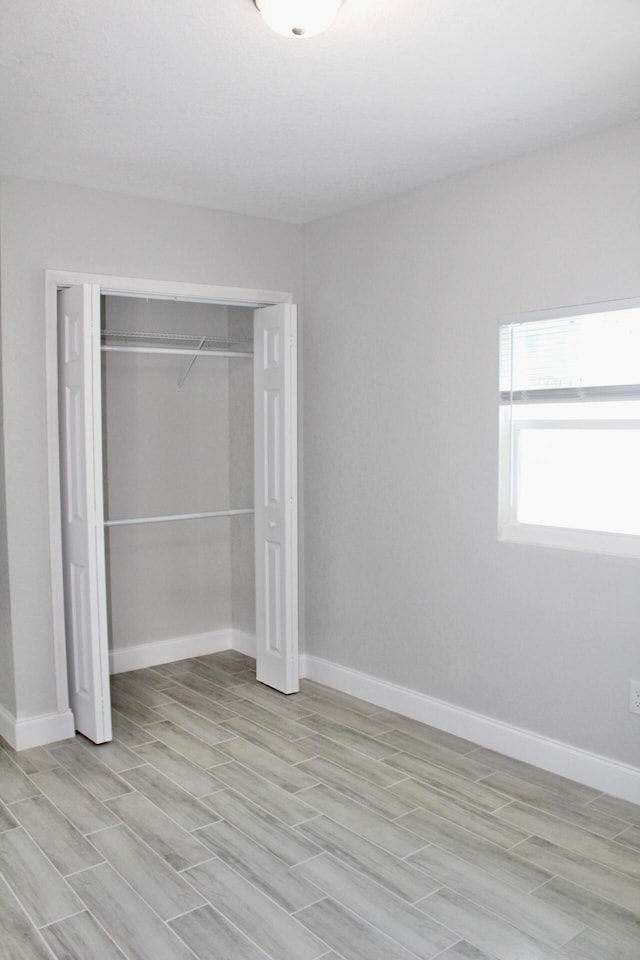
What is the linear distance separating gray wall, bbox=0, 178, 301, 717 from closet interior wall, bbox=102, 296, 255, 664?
70 cm

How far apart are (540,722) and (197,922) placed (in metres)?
1.67

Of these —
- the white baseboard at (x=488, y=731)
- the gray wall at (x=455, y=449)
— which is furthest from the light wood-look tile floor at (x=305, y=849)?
the gray wall at (x=455, y=449)

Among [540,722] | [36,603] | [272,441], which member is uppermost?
[272,441]

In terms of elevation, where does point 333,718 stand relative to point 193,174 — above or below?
below

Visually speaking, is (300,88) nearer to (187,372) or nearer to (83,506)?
(83,506)

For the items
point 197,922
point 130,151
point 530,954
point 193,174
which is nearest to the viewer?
point 530,954

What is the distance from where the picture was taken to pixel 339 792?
319cm

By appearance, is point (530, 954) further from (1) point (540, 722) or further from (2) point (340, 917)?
(1) point (540, 722)

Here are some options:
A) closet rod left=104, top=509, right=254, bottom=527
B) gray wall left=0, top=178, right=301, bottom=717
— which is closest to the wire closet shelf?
closet rod left=104, top=509, right=254, bottom=527

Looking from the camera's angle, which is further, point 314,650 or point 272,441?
point 314,650

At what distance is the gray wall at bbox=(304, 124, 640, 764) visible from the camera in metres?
3.12

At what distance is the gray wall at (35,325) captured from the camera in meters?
3.56

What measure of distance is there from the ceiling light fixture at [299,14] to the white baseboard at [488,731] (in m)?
2.76

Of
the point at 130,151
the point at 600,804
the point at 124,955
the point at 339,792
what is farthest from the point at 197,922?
the point at 130,151
